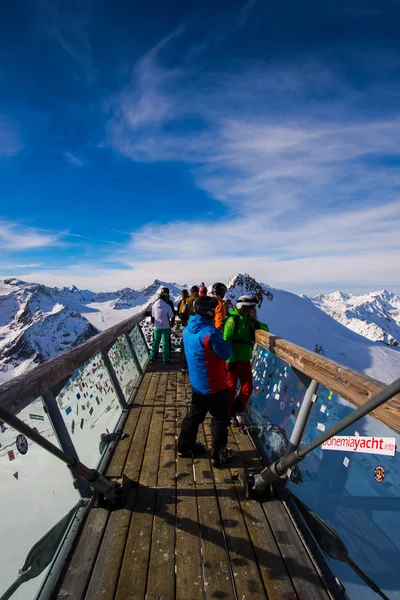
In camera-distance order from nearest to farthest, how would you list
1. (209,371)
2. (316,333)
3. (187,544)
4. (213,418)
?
(187,544), (209,371), (213,418), (316,333)

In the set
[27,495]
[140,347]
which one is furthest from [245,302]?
A: [140,347]

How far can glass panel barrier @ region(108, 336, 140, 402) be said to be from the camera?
568 cm

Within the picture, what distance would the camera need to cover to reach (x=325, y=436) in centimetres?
202

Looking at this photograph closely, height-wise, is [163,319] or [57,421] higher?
[163,319]

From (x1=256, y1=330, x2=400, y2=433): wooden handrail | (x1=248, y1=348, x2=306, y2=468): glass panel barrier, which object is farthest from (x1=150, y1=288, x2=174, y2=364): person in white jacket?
(x1=256, y1=330, x2=400, y2=433): wooden handrail

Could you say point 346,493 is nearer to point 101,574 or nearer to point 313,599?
point 313,599

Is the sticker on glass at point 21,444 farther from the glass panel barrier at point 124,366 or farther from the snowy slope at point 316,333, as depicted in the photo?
the snowy slope at point 316,333

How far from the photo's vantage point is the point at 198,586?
2.20 metres

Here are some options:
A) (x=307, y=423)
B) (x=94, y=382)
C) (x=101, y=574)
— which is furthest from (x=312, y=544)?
(x=94, y=382)

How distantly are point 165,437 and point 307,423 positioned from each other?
2166 mm

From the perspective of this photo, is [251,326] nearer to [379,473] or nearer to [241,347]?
[241,347]

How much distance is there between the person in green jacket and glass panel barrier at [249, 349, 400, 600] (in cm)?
38

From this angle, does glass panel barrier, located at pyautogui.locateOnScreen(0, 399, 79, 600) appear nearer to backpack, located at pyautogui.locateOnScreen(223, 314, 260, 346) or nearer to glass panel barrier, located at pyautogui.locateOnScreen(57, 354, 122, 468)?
glass panel barrier, located at pyautogui.locateOnScreen(57, 354, 122, 468)

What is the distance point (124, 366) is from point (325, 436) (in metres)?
5.01
